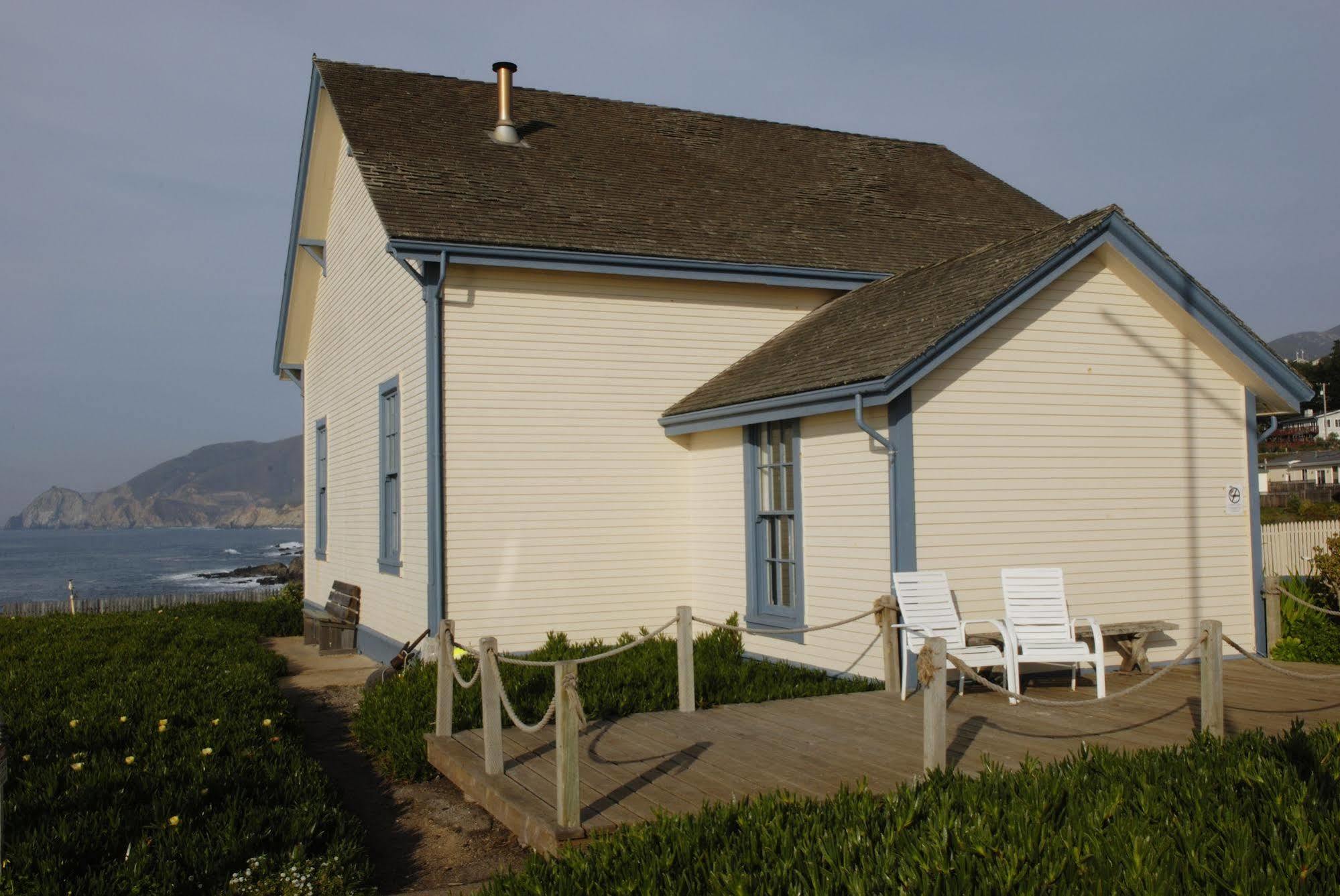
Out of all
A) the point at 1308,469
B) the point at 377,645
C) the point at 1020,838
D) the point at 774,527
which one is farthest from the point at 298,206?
the point at 1308,469

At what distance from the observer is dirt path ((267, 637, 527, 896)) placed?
7.01 m

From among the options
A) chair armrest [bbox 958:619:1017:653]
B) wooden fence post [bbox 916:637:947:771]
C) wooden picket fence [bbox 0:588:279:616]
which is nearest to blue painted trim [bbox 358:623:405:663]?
chair armrest [bbox 958:619:1017:653]

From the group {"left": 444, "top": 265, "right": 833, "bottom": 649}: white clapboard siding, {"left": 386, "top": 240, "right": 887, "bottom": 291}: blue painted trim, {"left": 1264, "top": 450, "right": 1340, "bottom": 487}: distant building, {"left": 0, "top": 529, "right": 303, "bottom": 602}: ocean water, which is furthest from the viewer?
{"left": 0, "top": 529, "right": 303, "bottom": 602}: ocean water

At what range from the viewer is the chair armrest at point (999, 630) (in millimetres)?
9625

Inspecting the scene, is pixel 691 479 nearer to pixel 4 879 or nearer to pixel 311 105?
pixel 311 105

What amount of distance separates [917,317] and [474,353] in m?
4.93

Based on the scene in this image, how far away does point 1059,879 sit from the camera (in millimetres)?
4586

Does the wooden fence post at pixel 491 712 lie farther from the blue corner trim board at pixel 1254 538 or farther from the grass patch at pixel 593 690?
the blue corner trim board at pixel 1254 538

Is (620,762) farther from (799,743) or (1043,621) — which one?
(1043,621)

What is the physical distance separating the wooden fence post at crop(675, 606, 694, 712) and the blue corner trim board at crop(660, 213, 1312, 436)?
8.21ft

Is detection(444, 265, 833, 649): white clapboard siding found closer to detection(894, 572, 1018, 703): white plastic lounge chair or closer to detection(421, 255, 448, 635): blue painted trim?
detection(421, 255, 448, 635): blue painted trim

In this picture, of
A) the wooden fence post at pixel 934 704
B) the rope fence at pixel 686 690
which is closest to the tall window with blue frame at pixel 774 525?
the rope fence at pixel 686 690

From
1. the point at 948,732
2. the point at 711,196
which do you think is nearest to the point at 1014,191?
the point at 711,196

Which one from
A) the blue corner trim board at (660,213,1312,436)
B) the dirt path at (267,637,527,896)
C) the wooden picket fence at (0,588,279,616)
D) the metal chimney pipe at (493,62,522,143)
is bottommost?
the dirt path at (267,637,527,896)
